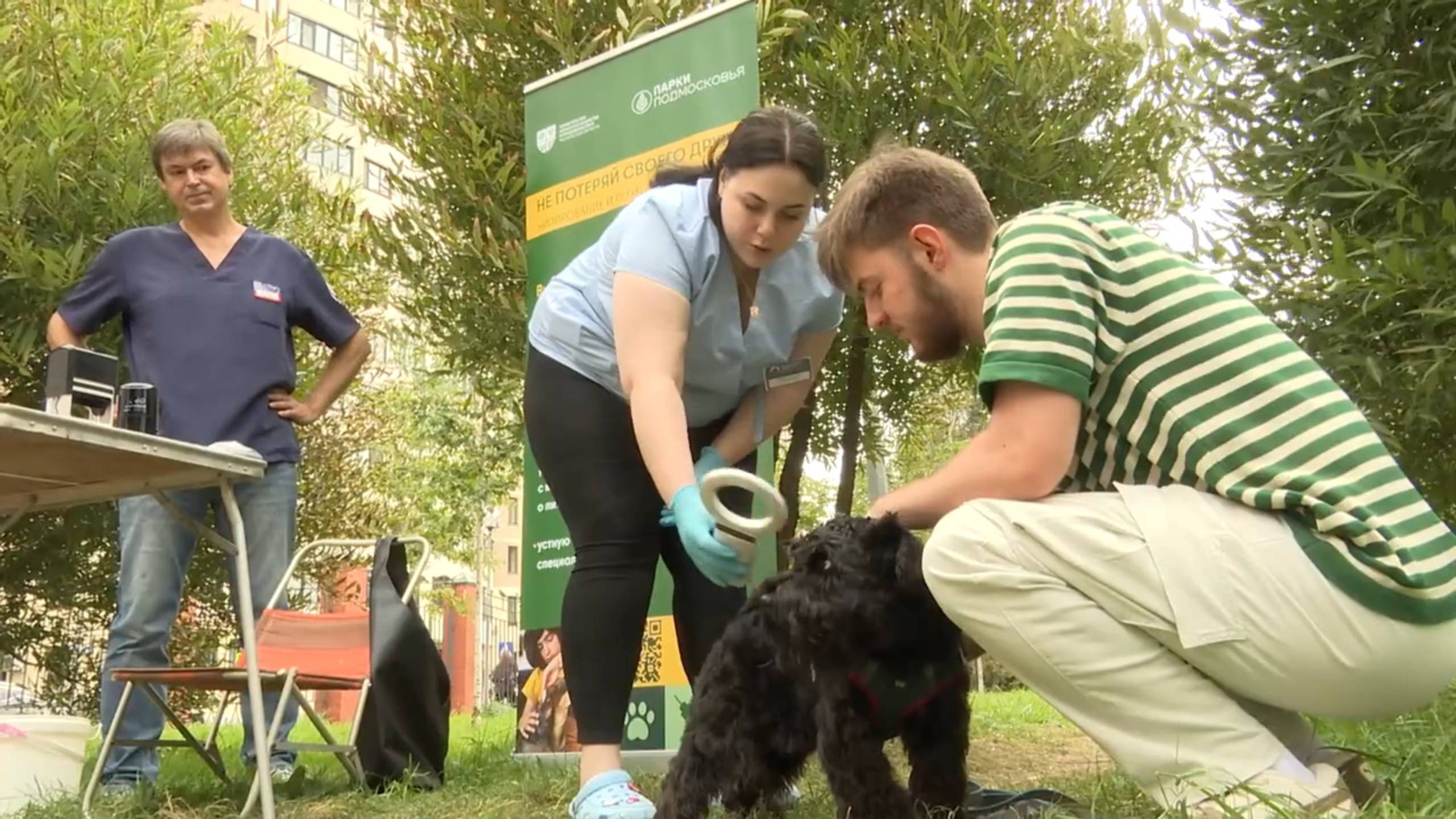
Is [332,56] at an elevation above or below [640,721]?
above

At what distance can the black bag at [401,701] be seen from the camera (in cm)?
350

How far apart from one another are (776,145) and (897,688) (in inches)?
42.9

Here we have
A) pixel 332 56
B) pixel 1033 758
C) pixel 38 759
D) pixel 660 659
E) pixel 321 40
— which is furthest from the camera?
pixel 332 56

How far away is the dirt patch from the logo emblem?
106 inches

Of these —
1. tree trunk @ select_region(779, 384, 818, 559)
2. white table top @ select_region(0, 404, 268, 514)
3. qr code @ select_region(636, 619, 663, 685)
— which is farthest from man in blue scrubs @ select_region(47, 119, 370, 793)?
tree trunk @ select_region(779, 384, 818, 559)

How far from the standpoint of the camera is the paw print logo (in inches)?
162

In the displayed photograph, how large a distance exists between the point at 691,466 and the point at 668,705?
1.88m

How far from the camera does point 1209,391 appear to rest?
182cm

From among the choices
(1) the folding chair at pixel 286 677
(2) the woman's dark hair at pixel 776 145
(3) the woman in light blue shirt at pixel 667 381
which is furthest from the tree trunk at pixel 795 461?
(2) the woman's dark hair at pixel 776 145

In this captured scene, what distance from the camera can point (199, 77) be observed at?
611 cm

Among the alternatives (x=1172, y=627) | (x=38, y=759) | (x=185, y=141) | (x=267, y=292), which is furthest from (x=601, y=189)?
(x=1172, y=627)

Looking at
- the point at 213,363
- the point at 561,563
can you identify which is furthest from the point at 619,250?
the point at 561,563

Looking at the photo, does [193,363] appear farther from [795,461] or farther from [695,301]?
[795,461]

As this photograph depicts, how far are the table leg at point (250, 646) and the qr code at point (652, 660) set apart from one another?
1.59m
